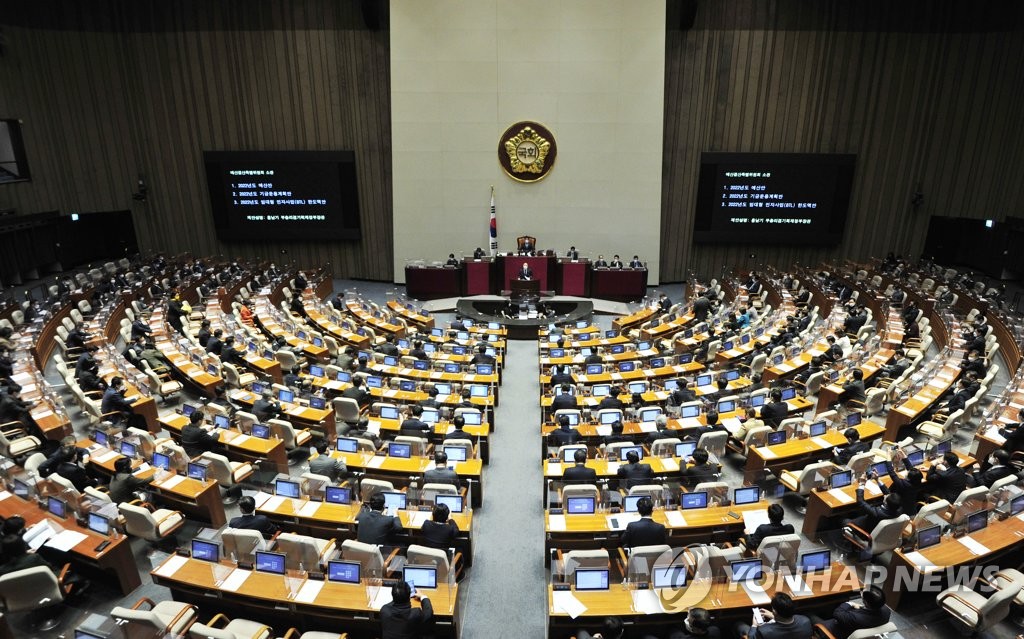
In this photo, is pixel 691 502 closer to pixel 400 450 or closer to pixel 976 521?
pixel 976 521

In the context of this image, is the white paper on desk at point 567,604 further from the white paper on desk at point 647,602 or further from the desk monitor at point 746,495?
the desk monitor at point 746,495

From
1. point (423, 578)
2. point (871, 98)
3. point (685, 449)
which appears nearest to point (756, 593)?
point (685, 449)

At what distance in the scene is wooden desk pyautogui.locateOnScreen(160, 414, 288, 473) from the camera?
372 inches

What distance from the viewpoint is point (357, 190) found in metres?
24.5

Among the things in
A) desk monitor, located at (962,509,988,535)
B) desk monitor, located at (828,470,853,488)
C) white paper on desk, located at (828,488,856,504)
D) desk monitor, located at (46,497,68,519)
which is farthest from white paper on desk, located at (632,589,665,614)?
desk monitor, located at (46,497,68,519)

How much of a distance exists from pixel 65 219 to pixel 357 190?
11.9m

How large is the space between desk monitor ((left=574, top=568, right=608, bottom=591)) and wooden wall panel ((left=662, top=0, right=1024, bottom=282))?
18.9 metres

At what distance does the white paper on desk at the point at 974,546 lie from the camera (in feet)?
21.6

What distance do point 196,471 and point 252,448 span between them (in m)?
0.99

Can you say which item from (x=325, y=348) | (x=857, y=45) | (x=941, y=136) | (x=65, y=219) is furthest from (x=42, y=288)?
(x=941, y=136)

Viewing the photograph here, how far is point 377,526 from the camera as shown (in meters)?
7.17

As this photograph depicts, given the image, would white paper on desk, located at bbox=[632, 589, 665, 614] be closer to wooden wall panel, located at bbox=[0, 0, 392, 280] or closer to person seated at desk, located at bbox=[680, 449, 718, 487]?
person seated at desk, located at bbox=[680, 449, 718, 487]

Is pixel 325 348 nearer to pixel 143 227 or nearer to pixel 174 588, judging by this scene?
pixel 174 588

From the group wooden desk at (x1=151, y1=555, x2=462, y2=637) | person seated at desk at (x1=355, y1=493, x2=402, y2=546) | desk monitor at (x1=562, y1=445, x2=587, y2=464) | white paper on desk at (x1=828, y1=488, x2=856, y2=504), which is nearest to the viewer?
wooden desk at (x1=151, y1=555, x2=462, y2=637)
